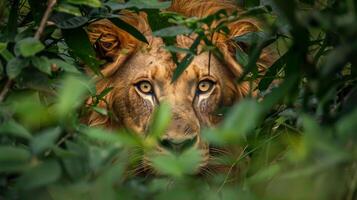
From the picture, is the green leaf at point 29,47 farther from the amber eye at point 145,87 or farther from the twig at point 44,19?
the amber eye at point 145,87

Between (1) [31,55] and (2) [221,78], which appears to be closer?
(1) [31,55]

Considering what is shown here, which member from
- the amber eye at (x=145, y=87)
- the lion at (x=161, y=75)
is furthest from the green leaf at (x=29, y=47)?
the amber eye at (x=145, y=87)

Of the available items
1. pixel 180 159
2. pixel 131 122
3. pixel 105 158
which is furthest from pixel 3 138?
pixel 131 122

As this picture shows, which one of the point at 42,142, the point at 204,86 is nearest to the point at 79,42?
the point at 42,142

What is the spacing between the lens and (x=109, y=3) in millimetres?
2697

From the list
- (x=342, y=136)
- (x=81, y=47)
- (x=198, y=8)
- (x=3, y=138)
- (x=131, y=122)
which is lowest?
(x=131, y=122)

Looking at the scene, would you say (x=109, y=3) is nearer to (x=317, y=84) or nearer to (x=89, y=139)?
(x=89, y=139)

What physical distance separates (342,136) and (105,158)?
38 cm

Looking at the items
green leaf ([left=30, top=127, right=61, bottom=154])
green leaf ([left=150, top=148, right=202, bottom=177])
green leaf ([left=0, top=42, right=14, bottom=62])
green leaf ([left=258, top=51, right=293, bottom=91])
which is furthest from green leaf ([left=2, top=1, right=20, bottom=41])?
green leaf ([left=150, top=148, right=202, bottom=177])

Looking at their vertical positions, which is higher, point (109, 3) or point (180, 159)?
point (180, 159)

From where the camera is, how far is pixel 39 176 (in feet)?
4.62

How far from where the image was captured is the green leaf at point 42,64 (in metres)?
2.05

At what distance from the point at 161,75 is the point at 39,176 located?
10.7ft

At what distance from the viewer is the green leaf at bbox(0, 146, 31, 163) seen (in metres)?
1.42
